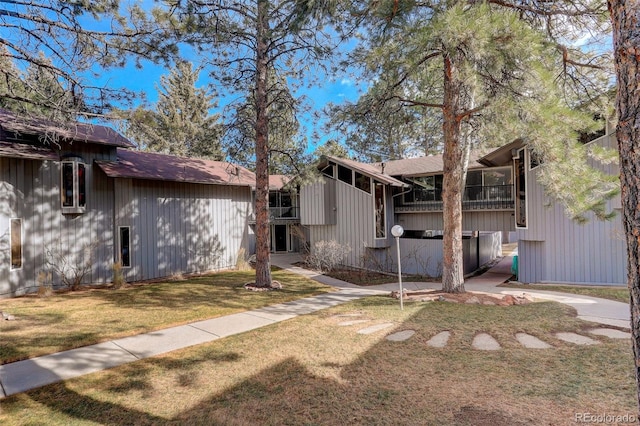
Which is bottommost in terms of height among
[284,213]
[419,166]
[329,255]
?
[329,255]

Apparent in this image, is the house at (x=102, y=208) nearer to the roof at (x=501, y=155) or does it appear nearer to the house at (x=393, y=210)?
the house at (x=393, y=210)

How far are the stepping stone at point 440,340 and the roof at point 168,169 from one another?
8.45 m

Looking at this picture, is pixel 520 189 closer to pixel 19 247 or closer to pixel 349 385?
pixel 349 385

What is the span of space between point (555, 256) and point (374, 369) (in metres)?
10.7

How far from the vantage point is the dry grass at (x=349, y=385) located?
10.6 ft

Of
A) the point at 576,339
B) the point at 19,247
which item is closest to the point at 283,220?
the point at 19,247

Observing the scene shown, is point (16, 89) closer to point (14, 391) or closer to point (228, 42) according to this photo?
point (228, 42)

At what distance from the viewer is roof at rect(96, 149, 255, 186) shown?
11070 mm

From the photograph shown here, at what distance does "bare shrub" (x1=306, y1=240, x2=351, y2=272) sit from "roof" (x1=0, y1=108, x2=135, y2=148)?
846cm

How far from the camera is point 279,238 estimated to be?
21.4 m

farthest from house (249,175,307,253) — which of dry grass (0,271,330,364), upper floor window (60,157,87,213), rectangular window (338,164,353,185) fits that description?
upper floor window (60,157,87,213)

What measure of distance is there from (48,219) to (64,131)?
328 cm

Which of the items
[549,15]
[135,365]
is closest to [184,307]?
[135,365]

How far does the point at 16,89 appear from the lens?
7.15 metres
